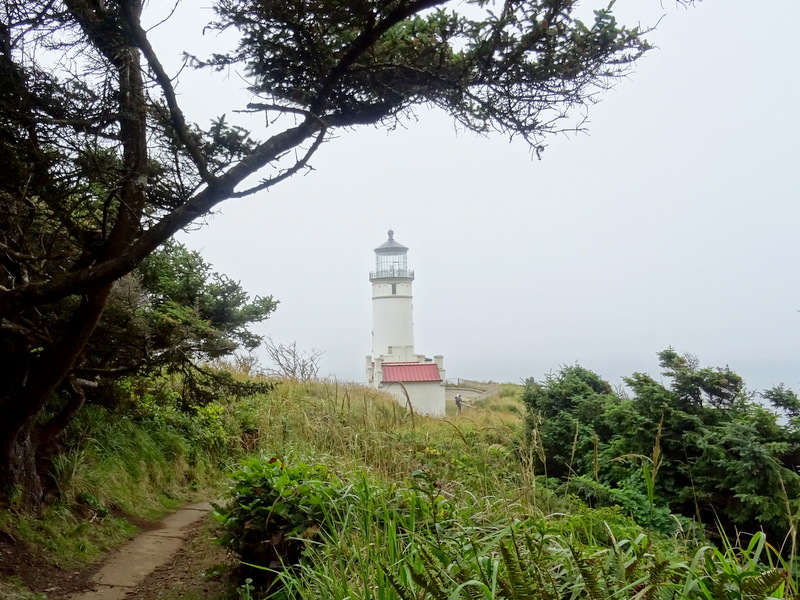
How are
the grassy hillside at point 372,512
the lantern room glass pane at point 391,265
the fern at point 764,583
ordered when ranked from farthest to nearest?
the lantern room glass pane at point 391,265 < the grassy hillside at point 372,512 < the fern at point 764,583

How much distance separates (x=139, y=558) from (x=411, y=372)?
1540cm

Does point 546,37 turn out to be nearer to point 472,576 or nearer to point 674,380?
point 472,576

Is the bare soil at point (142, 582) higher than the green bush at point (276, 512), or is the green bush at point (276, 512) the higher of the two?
the green bush at point (276, 512)

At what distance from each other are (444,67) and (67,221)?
2454mm

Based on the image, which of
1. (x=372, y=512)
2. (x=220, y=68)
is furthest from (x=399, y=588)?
(x=220, y=68)

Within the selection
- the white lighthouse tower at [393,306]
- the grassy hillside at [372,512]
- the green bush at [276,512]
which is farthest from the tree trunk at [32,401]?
the white lighthouse tower at [393,306]

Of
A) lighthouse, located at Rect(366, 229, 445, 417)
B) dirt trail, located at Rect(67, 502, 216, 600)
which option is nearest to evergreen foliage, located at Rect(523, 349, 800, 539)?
dirt trail, located at Rect(67, 502, 216, 600)

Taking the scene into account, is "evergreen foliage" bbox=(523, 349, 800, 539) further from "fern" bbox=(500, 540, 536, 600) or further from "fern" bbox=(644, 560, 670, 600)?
"fern" bbox=(500, 540, 536, 600)

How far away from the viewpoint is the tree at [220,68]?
2988 millimetres

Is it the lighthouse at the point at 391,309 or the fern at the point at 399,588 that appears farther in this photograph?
Result: the lighthouse at the point at 391,309

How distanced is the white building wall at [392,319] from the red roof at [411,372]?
4330 millimetres

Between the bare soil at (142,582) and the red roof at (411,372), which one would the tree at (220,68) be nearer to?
the bare soil at (142,582)

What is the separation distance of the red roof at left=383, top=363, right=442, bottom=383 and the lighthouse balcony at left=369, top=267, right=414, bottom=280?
6.14 m

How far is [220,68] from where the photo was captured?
10.7ft
